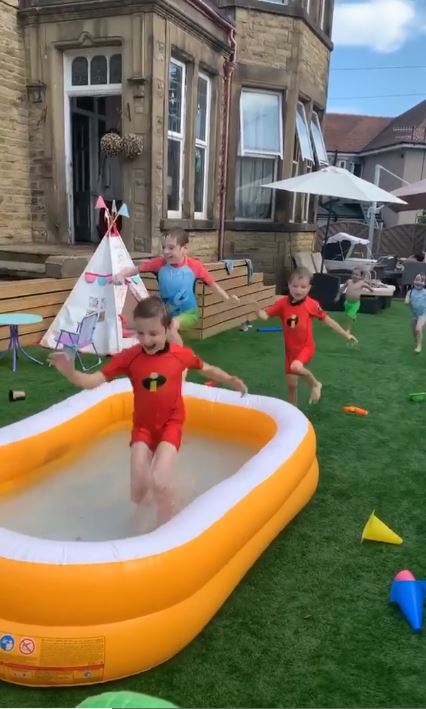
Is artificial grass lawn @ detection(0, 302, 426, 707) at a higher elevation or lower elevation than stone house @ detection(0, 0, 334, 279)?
lower

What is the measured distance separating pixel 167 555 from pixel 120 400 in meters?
2.63

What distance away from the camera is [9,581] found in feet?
8.16

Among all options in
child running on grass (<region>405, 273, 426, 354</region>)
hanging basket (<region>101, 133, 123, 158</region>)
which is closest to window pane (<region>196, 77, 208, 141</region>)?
hanging basket (<region>101, 133, 123, 158</region>)

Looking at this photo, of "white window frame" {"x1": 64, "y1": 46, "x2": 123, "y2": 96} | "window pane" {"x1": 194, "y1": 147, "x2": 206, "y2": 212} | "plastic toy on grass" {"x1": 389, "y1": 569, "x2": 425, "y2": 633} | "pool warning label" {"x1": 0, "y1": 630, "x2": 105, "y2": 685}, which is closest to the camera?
"pool warning label" {"x1": 0, "y1": 630, "x2": 105, "y2": 685}

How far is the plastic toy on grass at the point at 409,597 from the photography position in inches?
114

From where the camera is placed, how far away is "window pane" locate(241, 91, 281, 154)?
12852 millimetres

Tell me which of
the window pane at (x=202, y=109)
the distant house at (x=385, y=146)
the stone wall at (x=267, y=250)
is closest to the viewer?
the window pane at (x=202, y=109)

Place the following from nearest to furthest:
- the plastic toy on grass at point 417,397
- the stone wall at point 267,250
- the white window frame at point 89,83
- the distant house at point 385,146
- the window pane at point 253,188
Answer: the plastic toy on grass at point 417,397 < the white window frame at point 89,83 < the stone wall at point 267,250 < the window pane at point 253,188 < the distant house at point 385,146

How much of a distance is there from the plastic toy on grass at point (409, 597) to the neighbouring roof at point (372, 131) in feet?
102

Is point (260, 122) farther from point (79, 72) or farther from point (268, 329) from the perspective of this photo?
point (268, 329)

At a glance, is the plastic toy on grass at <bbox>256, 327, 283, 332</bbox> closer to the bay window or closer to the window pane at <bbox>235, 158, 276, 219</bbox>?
the bay window

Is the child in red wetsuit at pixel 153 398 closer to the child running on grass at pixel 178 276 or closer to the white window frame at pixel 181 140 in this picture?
the child running on grass at pixel 178 276

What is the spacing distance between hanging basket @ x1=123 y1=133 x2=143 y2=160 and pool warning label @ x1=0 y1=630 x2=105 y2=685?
8314 millimetres

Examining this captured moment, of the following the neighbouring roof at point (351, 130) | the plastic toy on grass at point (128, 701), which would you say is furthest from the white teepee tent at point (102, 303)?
the neighbouring roof at point (351, 130)
